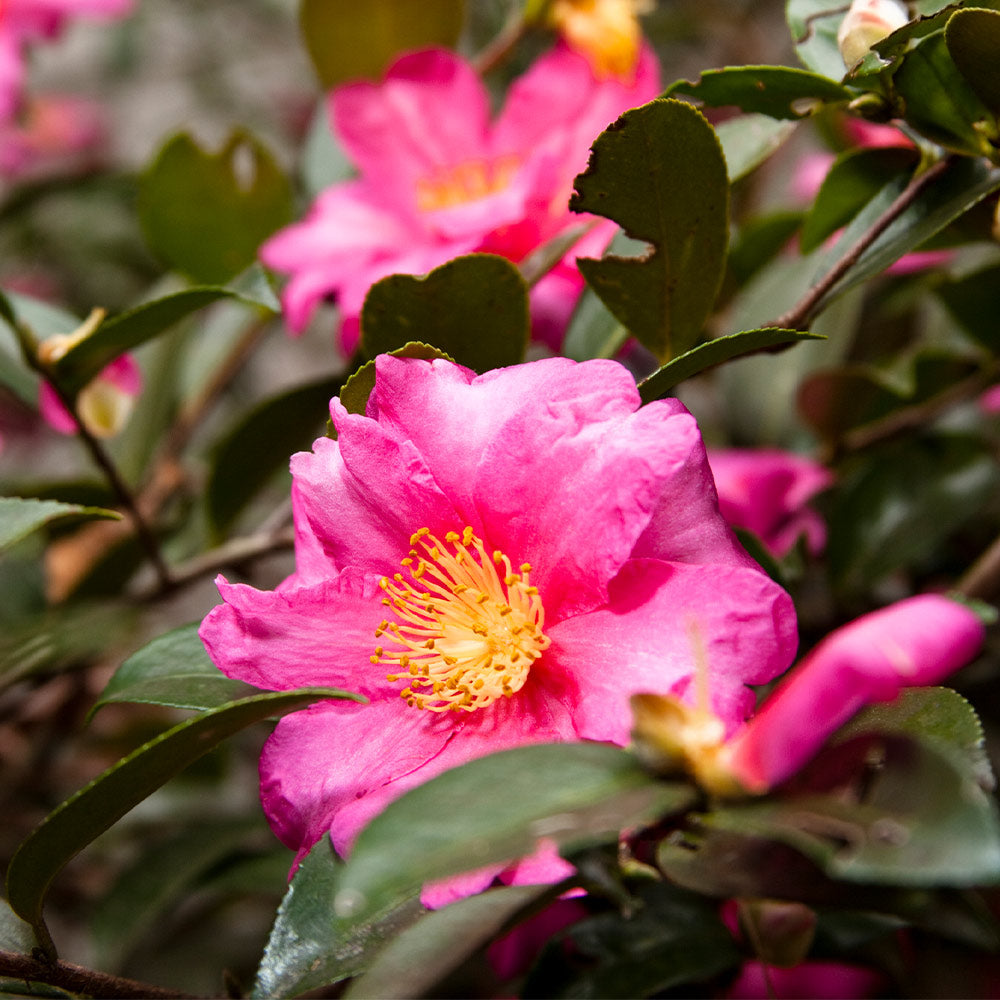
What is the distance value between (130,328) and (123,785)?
33 centimetres

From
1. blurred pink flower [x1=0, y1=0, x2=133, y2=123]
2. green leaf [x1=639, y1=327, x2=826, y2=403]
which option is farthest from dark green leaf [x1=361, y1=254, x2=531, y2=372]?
blurred pink flower [x1=0, y1=0, x2=133, y2=123]

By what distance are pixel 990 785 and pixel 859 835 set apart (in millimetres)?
133

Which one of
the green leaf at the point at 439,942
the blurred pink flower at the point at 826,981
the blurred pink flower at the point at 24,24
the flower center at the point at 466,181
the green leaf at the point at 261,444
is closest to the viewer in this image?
the green leaf at the point at 439,942

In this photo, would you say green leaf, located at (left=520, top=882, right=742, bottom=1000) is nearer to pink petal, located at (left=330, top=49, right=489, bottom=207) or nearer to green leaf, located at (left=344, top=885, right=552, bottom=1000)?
green leaf, located at (left=344, top=885, right=552, bottom=1000)

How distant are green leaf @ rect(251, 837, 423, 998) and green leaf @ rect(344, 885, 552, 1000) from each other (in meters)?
0.03

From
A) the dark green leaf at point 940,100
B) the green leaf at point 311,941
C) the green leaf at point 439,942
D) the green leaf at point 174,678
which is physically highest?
the dark green leaf at point 940,100

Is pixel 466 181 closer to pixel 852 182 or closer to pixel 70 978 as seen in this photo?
pixel 852 182

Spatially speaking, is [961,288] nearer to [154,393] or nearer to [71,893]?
[154,393]

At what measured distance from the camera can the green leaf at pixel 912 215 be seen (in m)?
0.56

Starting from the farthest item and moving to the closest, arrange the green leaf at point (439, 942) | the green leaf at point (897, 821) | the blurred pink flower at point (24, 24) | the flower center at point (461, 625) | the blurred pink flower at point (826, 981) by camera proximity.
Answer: the blurred pink flower at point (24, 24)
the blurred pink flower at point (826, 981)
the flower center at point (461, 625)
the green leaf at point (439, 942)
the green leaf at point (897, 821)

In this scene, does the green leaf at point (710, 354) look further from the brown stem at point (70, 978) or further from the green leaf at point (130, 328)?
the brown stem at point (70, 978)

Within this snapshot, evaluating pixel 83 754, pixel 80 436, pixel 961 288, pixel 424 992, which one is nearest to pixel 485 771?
pixel 424 992

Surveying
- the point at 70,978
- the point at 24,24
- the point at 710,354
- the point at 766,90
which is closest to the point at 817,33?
the point at 766,90

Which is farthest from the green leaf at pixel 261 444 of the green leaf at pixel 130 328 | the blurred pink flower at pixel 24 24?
the blurred pink flower at pixel 24 24
